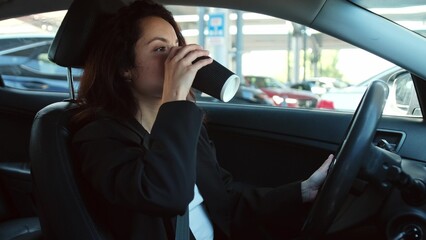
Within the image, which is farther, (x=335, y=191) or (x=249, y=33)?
(x=249, y=33)

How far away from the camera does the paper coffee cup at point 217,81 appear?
3.68 feet

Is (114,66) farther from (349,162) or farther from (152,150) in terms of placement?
(349,162)

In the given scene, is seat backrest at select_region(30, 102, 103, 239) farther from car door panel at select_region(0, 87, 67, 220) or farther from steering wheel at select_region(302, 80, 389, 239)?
car door panel at select_region(0, 87, 67, 220)

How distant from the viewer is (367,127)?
1.08 m

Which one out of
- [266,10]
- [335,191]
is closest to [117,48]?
[266,10]

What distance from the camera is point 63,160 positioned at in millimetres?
1254

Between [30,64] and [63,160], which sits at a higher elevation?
[63,160]

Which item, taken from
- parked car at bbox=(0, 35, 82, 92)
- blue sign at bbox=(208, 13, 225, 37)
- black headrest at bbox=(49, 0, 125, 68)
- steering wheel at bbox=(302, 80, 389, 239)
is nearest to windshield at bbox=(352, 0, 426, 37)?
steering wheel at bbox=(302, 80, 389, 239)

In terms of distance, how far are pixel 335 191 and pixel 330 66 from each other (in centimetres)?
609

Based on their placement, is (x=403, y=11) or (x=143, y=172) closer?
(x=143, y=172)

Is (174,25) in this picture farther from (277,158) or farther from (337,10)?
(277,158)

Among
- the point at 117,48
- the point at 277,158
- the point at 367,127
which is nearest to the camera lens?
the point at 367,127

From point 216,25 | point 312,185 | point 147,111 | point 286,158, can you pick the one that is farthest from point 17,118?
point 216,25

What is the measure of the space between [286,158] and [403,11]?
77cm
